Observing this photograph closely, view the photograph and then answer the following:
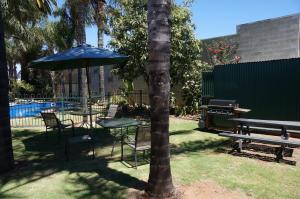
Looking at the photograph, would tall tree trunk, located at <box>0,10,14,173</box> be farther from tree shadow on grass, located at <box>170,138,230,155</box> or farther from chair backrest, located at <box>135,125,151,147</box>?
tree shadow on grass, located at <box>170,138,230,155</box>

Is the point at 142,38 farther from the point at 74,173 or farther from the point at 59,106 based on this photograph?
the point at 74,173

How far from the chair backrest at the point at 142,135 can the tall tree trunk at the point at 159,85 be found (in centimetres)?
161

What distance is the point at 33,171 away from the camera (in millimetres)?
6816

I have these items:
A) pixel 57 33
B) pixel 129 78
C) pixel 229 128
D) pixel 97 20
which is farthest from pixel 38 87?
pixel 229 128

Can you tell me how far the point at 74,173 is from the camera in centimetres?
658

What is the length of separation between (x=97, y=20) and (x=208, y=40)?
650cm

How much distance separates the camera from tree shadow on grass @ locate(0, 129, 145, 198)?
5.60 metres

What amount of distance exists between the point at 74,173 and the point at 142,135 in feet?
5.22

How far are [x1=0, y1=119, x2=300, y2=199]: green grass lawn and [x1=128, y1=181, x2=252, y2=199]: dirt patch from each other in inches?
6.9

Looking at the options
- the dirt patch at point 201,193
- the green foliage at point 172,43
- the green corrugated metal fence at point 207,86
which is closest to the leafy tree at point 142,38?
the green foliage at point 172,43

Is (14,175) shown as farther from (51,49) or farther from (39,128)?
(51,49)

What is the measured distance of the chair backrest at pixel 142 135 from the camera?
6629mm

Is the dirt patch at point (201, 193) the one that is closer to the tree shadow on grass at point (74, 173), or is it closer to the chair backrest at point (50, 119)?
the tree shadow on grass at point (74, 173)


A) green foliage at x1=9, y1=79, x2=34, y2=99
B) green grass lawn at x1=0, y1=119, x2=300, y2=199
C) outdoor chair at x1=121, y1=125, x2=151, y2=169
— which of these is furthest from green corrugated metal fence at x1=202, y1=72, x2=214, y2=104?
green foliage at x1=9, y1=79, x2=34, y2=99
